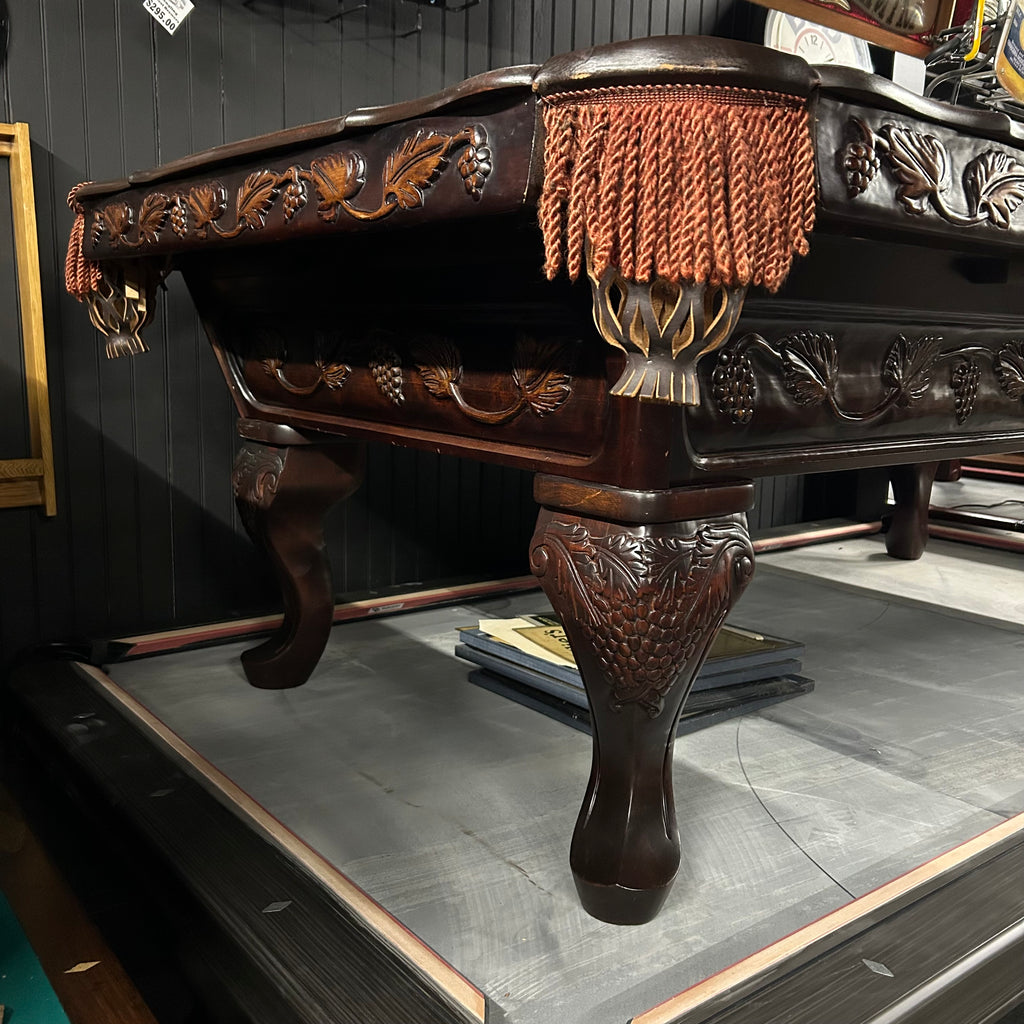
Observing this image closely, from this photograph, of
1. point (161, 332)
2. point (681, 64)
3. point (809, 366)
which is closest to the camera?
point (681, 64)

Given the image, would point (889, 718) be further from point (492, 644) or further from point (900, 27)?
point (900, 27)

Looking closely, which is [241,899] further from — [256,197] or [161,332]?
[161,332]

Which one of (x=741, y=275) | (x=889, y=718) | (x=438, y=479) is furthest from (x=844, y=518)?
(x=741, y=275)

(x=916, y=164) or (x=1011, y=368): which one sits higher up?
(x=916, y=164)

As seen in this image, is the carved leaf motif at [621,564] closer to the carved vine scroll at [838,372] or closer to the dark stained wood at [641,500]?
the dark stained wood at [641,500]

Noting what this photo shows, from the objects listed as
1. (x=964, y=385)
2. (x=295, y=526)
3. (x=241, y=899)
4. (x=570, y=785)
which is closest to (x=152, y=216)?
(x=295, y=526)

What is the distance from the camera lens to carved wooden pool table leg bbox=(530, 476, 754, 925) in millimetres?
942

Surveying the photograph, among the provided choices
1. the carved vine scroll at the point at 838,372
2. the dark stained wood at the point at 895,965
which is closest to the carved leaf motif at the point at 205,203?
the carved vine scroll at the point at 838,372

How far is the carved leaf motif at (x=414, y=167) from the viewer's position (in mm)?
853

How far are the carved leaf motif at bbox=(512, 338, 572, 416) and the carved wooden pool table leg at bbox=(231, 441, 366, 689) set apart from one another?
67 cm

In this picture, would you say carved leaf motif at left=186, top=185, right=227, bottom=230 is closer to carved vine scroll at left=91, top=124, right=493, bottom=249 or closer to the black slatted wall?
carved vine scroll at left=91, top=124, right=493, bottom=249

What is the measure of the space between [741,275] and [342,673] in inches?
53.0

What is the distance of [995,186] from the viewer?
3.13ft

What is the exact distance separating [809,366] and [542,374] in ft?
0.99
